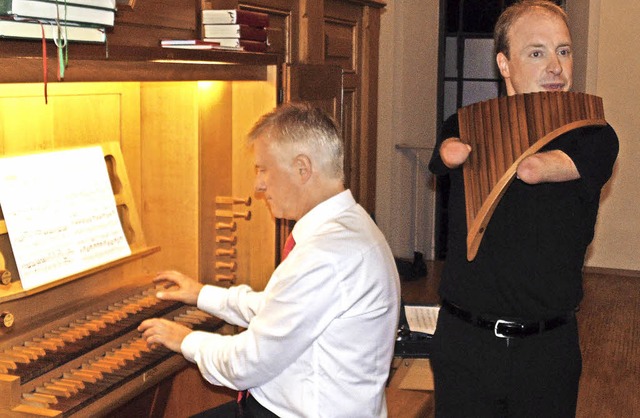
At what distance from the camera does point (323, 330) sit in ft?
7.33

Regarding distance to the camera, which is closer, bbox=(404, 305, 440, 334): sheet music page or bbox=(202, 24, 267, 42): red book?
bbox=(202, 24, 267, 42): red book

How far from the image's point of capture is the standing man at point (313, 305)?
2205 millimetres

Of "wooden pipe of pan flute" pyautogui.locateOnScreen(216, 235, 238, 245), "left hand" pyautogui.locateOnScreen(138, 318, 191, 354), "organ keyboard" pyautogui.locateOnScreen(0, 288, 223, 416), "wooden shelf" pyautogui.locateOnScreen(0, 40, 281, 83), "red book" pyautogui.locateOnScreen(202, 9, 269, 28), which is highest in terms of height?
"red book" pyautogui.locateOnScreen(202, 9, 269, 28)

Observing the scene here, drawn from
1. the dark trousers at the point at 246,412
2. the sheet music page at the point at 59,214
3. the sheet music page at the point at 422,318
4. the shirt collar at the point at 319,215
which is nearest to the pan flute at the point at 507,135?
the shirt collar at the point at 319,215

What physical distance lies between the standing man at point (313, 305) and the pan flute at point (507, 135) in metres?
0.25

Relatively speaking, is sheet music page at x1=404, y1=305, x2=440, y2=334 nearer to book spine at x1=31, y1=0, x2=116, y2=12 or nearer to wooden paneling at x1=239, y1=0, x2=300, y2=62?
wooden paneling at x1=239, y1=0, x2=300, y2=62

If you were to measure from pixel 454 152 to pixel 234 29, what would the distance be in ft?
3.41

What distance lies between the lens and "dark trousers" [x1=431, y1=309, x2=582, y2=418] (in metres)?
2.34

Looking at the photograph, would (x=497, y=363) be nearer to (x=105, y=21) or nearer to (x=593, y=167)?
(x=593, y=167)

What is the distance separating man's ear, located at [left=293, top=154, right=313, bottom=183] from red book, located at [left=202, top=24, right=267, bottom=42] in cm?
91

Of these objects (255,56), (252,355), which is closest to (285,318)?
(252,355)

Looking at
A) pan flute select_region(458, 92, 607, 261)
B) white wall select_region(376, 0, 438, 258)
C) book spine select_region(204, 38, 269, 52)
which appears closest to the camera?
pan flute select_region(458, 92, 607, 261)

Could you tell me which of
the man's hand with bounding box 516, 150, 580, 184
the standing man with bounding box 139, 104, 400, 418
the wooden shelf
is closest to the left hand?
the standing man with bounding box 139, 104, 400, 418

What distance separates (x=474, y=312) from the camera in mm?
2379
